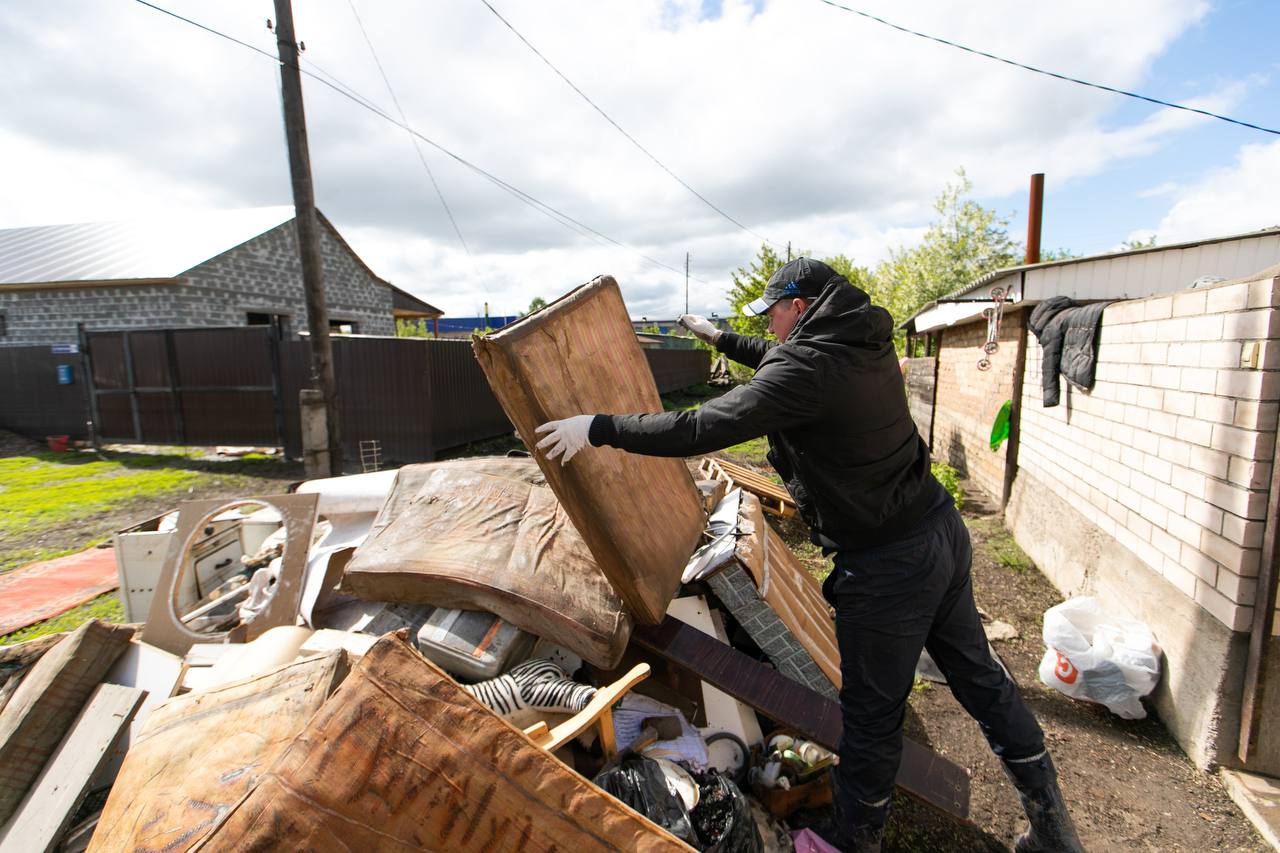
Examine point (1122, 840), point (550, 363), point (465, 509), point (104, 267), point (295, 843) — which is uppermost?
point (104, 267)

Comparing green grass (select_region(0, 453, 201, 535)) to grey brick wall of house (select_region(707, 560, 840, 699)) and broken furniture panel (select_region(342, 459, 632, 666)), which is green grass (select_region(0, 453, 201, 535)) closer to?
broken furniture panel (select_region(342, 459, 632, 666))

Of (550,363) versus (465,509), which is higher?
(550,363)

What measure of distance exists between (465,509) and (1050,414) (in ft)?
15.5

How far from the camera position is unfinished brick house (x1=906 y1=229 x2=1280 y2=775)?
2.35 m

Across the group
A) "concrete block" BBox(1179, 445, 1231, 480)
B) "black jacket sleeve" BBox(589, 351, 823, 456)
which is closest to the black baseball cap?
"black jacket sleeve" BBox(589, 351, 823, 456)

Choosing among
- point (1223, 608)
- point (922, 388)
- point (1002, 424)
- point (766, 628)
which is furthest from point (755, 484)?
point (922, 388)

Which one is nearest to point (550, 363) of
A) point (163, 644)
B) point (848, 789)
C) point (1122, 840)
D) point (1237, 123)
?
point (848, 789)

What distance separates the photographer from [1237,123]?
576 cm

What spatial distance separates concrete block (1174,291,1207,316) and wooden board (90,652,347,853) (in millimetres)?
3999

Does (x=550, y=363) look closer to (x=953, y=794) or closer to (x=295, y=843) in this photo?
(x=295, y=843)

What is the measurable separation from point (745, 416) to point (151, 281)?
46.1 feet

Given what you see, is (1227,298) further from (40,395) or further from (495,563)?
(40,395)

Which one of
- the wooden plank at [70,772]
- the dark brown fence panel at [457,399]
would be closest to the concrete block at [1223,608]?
the wooden plank at [70,772]

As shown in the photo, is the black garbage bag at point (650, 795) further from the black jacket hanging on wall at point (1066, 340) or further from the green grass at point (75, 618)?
the black jacket hanging on wall at point (1066, 340)
